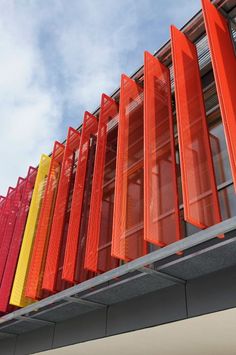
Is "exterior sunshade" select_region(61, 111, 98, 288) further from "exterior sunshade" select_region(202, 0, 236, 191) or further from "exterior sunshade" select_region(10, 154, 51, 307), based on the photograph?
"exterior sunshade" select_region(202, 0, 236, 191)

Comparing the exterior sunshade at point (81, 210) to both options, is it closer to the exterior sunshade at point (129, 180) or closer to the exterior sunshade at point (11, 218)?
the exterior sunshade at point (129, 180)

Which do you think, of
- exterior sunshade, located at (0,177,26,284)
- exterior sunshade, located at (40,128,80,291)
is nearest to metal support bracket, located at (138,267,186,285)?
exterior sunshade, located at (40,128,80,291)

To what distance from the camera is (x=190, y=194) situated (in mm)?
6555

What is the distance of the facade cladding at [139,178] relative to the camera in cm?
700

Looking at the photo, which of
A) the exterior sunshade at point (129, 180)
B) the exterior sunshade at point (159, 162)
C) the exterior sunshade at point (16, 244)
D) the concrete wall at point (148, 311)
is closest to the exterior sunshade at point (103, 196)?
the exterior sunshade at point (129, 180)

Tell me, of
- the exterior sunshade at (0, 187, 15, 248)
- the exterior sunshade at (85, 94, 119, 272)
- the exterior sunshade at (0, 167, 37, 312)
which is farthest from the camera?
the exterior sunshade at (0, 187, 15, 248)

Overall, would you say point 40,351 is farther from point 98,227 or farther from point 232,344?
point 232,344

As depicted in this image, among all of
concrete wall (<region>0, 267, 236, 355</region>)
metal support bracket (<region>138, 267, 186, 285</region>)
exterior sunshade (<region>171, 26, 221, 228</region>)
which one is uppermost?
exterior sunshade (<region>171, 26, 221, 228</region>)

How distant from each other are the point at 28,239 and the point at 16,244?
85cm

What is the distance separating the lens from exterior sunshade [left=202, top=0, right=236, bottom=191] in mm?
6315

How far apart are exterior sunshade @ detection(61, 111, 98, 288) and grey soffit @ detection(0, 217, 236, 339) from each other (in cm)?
61

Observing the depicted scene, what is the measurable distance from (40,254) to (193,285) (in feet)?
16.2

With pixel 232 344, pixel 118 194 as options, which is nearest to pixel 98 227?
pixel 118 194

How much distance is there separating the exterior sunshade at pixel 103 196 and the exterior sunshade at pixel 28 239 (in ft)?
9.47
